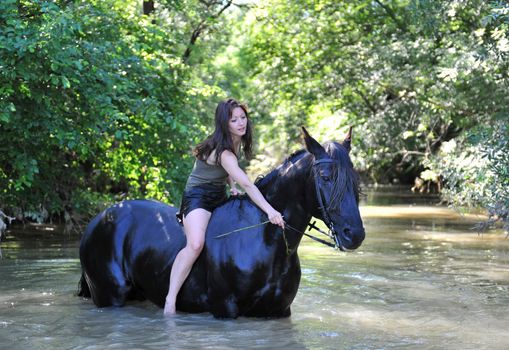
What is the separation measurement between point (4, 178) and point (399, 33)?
641 inches

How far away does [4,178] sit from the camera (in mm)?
12188

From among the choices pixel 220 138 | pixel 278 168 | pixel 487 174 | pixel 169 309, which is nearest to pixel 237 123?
pixel 220 138

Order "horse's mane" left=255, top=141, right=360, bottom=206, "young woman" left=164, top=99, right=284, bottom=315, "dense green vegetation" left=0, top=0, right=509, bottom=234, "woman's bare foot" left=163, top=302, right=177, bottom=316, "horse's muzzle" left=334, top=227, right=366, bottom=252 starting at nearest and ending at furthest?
"horse's muzzle" left=334, top=227, right=366, bottom=252 → "horse's mane" left=255, top=141, right=360, bottom=206 → "young woman" left=164, top=99, right=284, bottom=315 → "woman's bare foot" left=163, top=302, right=177, bottom=316 → "dense green vegetation" left=0, top=0, right=509, bottom=234

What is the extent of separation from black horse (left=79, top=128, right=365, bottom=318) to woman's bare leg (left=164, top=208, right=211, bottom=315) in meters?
0.09

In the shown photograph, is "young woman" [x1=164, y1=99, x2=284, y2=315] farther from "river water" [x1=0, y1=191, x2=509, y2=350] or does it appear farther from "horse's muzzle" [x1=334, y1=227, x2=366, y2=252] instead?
"horse's muzzle" [x1=334, y1=227, x2=366, y2=252]

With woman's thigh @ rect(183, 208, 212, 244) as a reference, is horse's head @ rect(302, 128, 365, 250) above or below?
above

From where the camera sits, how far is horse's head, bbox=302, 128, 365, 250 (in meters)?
5.24

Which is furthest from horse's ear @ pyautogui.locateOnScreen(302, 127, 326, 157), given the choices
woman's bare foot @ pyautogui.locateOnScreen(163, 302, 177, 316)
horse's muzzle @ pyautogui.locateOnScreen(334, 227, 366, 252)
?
woman's bare foot @ pyautogui.locateOnScreen(163, 302, 177, 316)

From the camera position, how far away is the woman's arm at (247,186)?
5660mm

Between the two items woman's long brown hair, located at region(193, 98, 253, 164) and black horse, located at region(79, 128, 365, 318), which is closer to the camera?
black horse, located at region(79, 128, 365, 318)

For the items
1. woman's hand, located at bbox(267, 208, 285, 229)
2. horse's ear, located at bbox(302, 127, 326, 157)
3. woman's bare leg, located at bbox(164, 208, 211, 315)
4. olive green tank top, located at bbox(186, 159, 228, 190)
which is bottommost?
woman's bare leg, located at bbox(164, 208, 211, 315)

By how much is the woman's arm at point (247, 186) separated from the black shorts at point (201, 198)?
0.92 ft

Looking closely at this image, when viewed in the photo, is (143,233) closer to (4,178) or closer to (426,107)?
(4,178)

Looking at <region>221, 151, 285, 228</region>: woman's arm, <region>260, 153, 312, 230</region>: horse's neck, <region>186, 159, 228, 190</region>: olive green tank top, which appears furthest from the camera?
<region>186, 159, 228, 190</region>: olive green tank top
